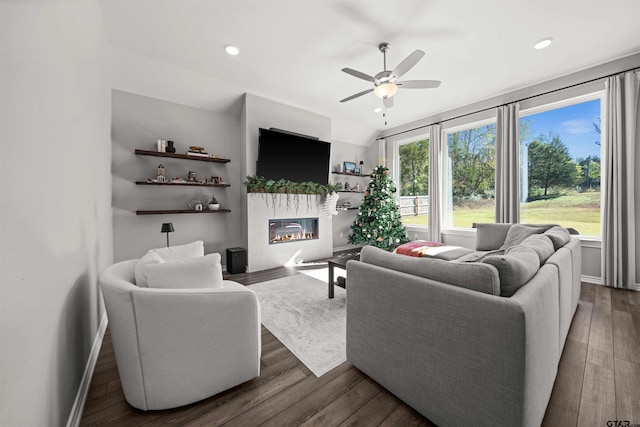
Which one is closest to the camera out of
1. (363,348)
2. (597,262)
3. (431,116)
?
(363,348)

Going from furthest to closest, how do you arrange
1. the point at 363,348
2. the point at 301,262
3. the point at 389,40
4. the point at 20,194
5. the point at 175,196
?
1. the point at 301,262
2. the point at 175,196
3. the point at 389,40
4. the point at 363,348
5. the point at 20,194

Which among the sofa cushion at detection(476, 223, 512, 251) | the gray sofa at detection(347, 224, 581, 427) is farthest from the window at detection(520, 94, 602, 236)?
the gray sofa at detection(347, 224, 581, 427)

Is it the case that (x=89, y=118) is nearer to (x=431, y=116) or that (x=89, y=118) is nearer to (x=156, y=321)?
(x=156, y=321)

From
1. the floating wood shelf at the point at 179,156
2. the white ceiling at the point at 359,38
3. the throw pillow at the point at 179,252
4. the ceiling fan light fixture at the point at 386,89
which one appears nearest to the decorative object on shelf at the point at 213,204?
the floating wood shelf at the point at 179,156

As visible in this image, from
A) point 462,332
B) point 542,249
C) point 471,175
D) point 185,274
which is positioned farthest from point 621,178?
point 185,274

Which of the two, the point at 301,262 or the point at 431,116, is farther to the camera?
the point at 431,116

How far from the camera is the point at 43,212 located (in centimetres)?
104

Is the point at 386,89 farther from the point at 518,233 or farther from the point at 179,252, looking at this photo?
the point at 179,252

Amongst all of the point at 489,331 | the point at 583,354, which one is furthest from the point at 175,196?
the point at 583,354

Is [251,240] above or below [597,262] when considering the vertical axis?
above

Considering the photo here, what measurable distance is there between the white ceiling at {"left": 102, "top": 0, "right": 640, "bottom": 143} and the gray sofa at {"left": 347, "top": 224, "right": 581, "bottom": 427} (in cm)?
247

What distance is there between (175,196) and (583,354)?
16.6 ft

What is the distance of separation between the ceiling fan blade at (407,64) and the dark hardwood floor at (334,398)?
288cm

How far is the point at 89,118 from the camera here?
1904mm
